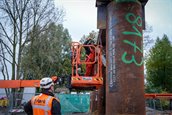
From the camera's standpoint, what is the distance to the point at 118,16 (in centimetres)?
1033

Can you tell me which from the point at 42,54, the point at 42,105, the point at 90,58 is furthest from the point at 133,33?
the point at 42,54

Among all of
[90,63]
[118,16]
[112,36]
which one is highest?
[118,16]

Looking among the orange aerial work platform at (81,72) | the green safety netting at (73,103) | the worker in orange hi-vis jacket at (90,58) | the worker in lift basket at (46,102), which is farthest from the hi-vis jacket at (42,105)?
the green safety netting at (73,103)

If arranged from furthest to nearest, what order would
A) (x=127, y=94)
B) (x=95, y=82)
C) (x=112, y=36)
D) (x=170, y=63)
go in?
(x=170, y=63) → (x=95, y=82) → (x=112, y=36) → (x=127, y=94)

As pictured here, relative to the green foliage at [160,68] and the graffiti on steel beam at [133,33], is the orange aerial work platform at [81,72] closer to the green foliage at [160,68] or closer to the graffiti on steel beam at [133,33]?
the graffiti on steel beam at [133,33]

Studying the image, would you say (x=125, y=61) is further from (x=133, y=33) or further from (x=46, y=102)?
(x=46, y=102)

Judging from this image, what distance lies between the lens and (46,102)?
519 cm

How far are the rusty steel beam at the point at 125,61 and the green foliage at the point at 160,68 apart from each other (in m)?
40.2

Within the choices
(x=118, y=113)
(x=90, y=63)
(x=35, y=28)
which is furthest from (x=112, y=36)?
(x=35, y=28)

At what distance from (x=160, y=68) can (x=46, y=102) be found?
4883 cm

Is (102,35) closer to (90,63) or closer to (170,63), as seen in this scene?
(90,63)

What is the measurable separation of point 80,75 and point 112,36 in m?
2.41

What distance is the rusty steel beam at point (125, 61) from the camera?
386 inches

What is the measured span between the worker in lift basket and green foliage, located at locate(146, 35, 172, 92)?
45.3 metres
